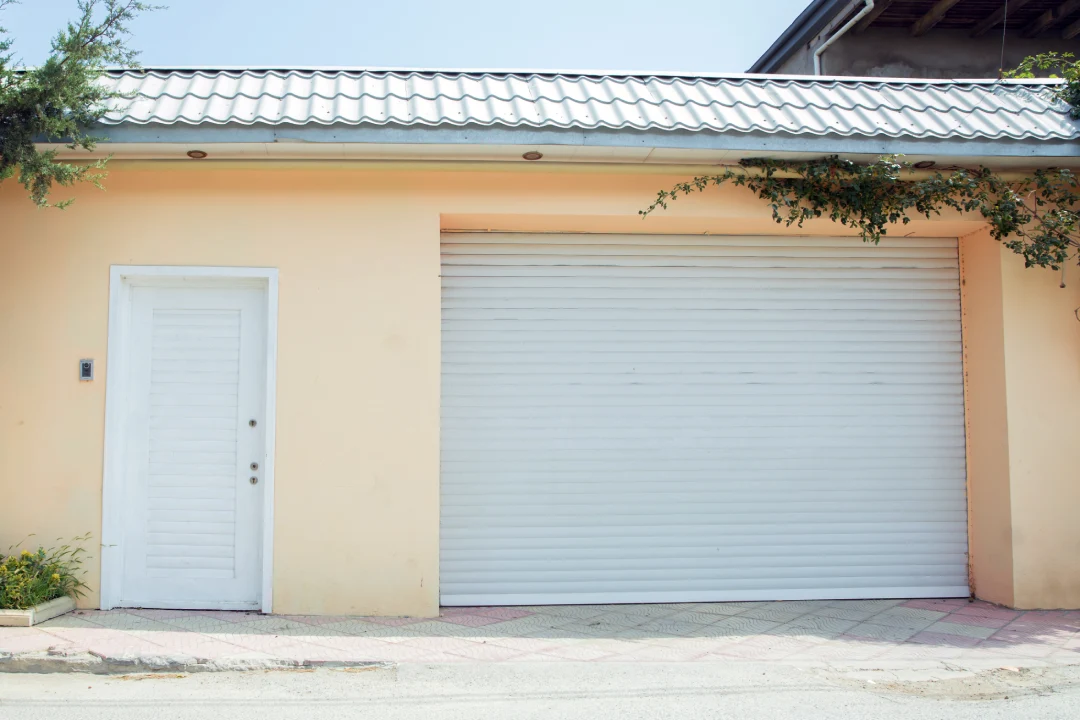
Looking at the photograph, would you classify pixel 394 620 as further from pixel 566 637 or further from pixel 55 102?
pixel 55 102

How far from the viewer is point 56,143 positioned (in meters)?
5.45

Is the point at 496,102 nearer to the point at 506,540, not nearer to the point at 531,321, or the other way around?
the point at 531,321

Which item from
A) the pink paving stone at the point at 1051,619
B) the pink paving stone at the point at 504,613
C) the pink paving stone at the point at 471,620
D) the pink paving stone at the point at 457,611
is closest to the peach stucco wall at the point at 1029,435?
the pink paving stone at the point at 1051,619

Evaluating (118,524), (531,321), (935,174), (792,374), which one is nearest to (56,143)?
(118,524)

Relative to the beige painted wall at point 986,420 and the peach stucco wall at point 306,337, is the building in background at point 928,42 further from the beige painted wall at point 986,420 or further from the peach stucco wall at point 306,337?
the peach stucco wall at point 306,337

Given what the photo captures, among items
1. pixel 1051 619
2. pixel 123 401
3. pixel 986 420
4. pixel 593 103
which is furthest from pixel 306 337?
pixel 1051 619

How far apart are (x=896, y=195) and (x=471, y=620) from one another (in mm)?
4351

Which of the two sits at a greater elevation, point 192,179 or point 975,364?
point 192,179

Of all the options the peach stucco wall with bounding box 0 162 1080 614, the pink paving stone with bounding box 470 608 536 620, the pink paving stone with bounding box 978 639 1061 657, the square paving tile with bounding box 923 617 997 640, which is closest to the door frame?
the peach stucco wall with bounding box 0 162 1080 614

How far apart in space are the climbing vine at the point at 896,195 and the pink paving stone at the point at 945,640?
2734 millimetres

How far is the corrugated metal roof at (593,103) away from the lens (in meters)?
5.70

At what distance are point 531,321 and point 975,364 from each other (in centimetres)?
359

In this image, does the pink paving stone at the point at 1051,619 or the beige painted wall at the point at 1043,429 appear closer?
the pink paving stone at the point at 1051,619

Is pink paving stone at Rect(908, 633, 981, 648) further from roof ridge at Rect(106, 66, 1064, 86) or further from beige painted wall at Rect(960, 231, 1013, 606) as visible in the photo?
roof ridge at Rect(106, 66, 1064, 86)
